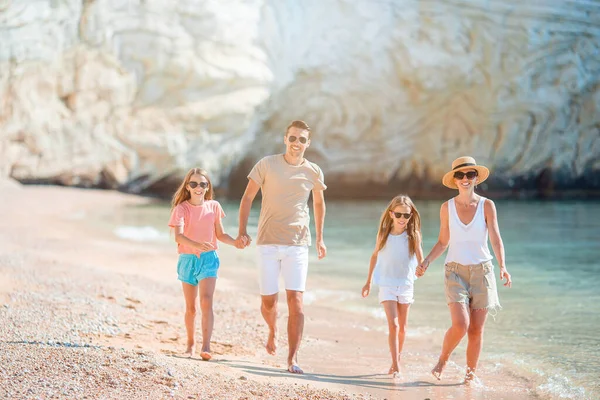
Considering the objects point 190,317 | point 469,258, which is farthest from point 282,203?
point 469,258

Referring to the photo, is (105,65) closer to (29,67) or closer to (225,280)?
(29,67)

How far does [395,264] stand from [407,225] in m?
0.24

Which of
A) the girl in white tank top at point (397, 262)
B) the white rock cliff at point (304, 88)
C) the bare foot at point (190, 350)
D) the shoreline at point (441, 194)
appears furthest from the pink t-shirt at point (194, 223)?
the shoreline at point (441, 194)

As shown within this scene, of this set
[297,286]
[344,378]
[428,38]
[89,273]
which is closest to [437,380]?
[344,378]

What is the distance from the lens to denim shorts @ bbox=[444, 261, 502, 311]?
12.5 ft

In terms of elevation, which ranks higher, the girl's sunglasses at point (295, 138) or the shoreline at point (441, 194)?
the shoreline at point (441, 194)

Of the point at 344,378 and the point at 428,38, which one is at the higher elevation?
the point at 428,38

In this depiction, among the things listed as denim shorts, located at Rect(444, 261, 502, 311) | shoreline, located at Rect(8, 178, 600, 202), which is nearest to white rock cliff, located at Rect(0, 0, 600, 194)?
shoreline, located at Rect(8, 178, 600, 202)

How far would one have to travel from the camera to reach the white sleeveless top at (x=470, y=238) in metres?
3.82

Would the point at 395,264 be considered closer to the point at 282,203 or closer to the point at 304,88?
the point at 282,203

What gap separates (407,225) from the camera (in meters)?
4.12

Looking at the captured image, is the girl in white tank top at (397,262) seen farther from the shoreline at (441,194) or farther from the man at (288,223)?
the shoreline at (441,194)

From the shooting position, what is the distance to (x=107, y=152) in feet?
60.6

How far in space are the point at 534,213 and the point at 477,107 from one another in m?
5.01
